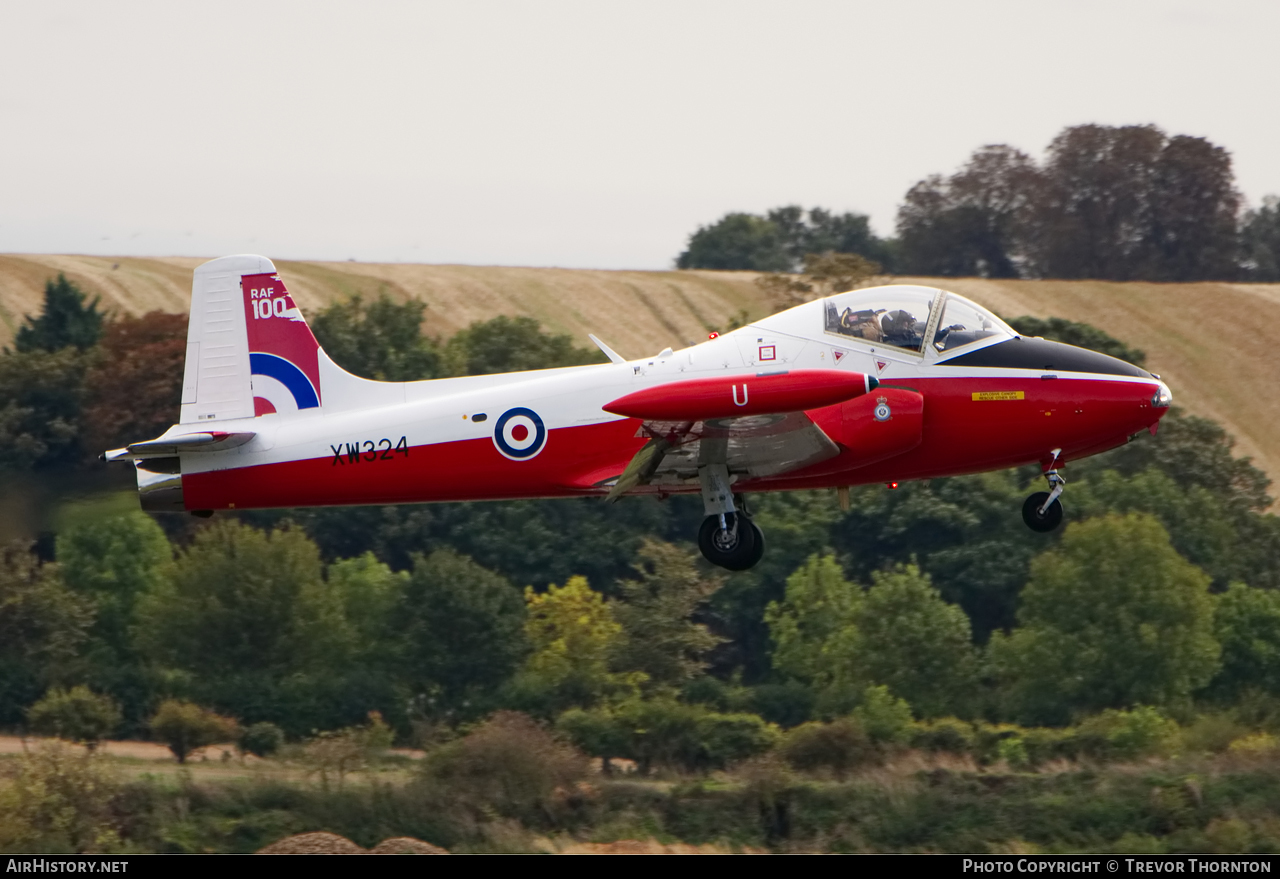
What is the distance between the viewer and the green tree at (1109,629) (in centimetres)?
4403

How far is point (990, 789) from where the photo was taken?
34.8 metres

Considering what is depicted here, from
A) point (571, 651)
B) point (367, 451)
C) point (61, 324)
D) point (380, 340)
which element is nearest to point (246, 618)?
point (571, 651)

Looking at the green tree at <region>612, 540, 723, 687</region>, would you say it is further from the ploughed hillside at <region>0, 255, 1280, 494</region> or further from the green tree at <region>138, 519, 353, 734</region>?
the ploughed hillside at <region>0, 255, 1280, 494</region>

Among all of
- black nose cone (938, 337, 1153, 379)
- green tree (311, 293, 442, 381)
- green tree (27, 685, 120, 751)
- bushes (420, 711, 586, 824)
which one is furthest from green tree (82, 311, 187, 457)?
black nose cone (938, 337, 1153, 379)

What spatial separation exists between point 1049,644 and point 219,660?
23399 millimetres

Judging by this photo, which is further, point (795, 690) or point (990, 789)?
point (795, 690)

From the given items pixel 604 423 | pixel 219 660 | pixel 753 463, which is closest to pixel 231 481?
pixel 604 423

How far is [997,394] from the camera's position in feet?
56.9

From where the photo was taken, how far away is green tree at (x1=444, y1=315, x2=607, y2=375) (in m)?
54.3

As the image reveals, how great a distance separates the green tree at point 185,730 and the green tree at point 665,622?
37.7ft

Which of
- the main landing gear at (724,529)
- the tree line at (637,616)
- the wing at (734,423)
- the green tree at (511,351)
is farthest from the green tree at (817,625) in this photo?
the wing at (734,423)
